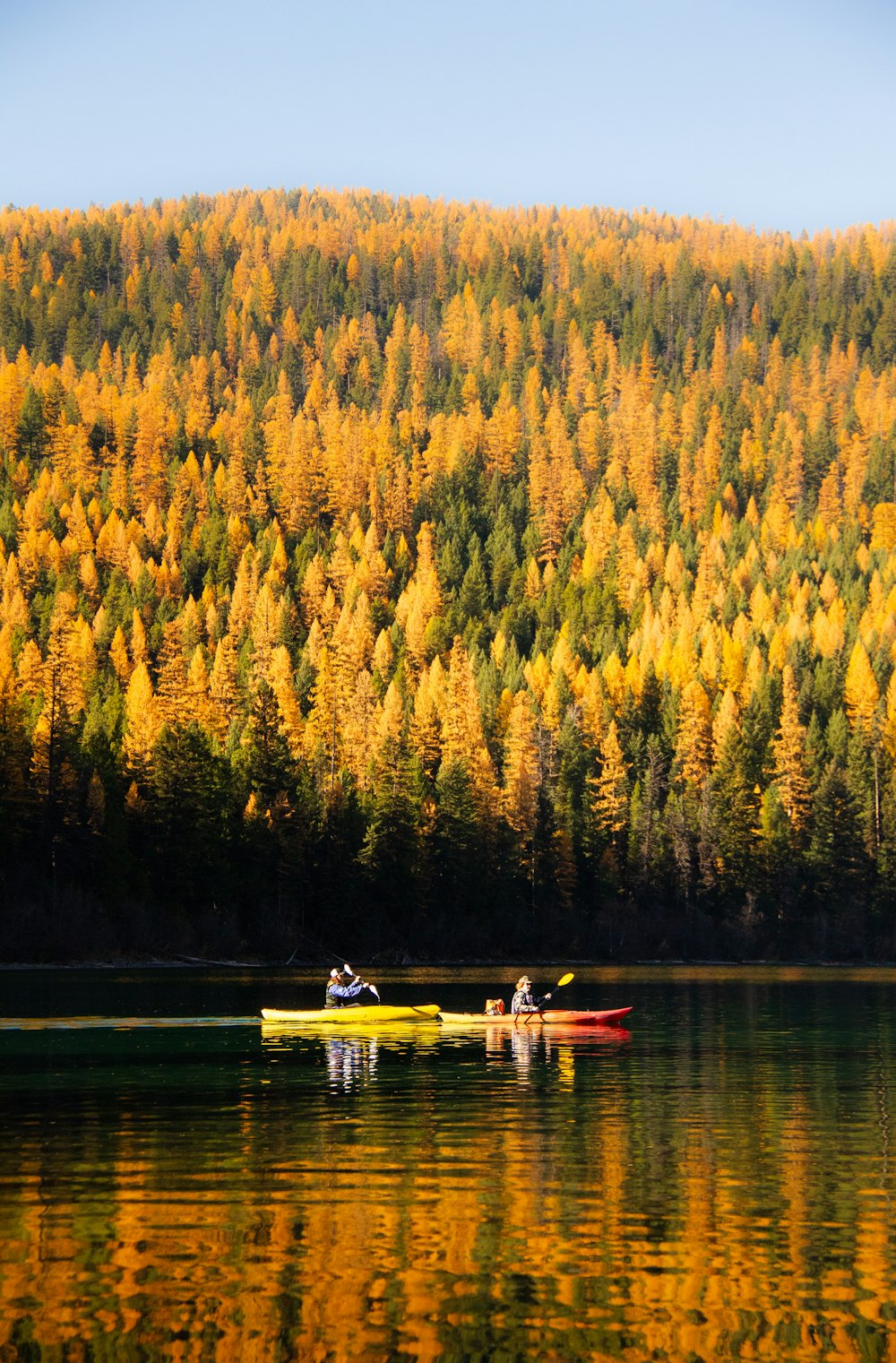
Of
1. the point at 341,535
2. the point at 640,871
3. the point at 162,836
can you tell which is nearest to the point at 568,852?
the point at 640,871

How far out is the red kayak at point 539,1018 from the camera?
50812 millimetres

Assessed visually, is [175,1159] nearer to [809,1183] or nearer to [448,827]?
[809,1183]

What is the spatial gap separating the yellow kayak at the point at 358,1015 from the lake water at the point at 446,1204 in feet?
21.8

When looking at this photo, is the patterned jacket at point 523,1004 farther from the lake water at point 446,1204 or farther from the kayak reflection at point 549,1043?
the lake water at point 446,1204

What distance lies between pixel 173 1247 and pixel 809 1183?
9.20m

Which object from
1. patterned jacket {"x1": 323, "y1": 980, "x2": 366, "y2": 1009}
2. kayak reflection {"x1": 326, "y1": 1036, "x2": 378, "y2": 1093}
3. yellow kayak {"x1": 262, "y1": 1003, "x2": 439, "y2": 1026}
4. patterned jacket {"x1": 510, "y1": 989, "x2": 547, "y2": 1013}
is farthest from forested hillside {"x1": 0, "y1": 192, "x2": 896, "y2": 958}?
patterned jacket {"x1": 510, "y1": 989, "x2": 547, "y2": 1013}

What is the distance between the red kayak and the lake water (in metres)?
6.17

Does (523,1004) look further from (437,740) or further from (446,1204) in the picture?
(437,740)

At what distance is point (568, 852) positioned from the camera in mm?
115438

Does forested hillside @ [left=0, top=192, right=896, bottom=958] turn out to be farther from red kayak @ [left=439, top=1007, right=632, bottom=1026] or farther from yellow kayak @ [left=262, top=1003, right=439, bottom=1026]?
red kayak @ [left=439, top=1007, right=632, bottom=1026]

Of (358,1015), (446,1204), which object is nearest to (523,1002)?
(358,1015)

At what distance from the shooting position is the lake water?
54.5 ft

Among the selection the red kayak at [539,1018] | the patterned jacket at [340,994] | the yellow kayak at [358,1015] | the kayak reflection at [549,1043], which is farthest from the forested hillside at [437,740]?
the kayak reflection at [549,1043]

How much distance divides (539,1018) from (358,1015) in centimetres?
562
